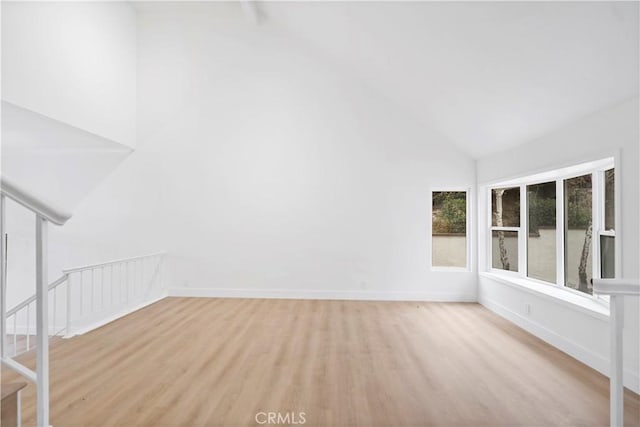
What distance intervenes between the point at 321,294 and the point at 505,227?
2998 millimetres

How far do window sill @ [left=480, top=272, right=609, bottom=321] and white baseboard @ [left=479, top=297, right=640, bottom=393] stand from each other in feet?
1.14

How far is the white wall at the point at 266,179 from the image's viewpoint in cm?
492

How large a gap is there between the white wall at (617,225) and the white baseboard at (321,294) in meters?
0.91

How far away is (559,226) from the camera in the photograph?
11.4 feet

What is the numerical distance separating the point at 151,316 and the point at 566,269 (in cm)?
516

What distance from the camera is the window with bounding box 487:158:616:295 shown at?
2939 millimetres

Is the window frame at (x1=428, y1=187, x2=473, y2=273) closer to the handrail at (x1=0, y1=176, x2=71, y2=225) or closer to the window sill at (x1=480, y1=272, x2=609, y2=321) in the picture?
the window sill at (x1=480, y1=272, x2=609, y2=321)

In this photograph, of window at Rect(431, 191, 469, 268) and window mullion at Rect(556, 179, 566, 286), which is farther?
window at Rect(431, 191, 469, 268)

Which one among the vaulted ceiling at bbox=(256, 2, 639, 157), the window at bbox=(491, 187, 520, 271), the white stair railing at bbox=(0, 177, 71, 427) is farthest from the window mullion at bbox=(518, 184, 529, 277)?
the white stair railing at bbox=(0, 177, 71, 427)

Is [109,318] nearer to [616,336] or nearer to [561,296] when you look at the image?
[616,336]

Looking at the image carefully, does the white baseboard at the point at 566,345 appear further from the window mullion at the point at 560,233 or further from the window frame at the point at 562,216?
the window mullion at the point at 560,233

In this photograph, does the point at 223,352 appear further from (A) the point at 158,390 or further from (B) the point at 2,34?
(B) the point at 2,34

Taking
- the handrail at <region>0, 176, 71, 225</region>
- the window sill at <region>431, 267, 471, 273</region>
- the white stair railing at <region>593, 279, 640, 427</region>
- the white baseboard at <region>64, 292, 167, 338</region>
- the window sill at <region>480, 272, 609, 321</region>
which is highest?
the handrail at <region>0, 176, 71, 225</region>

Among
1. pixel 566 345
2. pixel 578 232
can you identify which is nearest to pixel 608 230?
pixel 578 232
